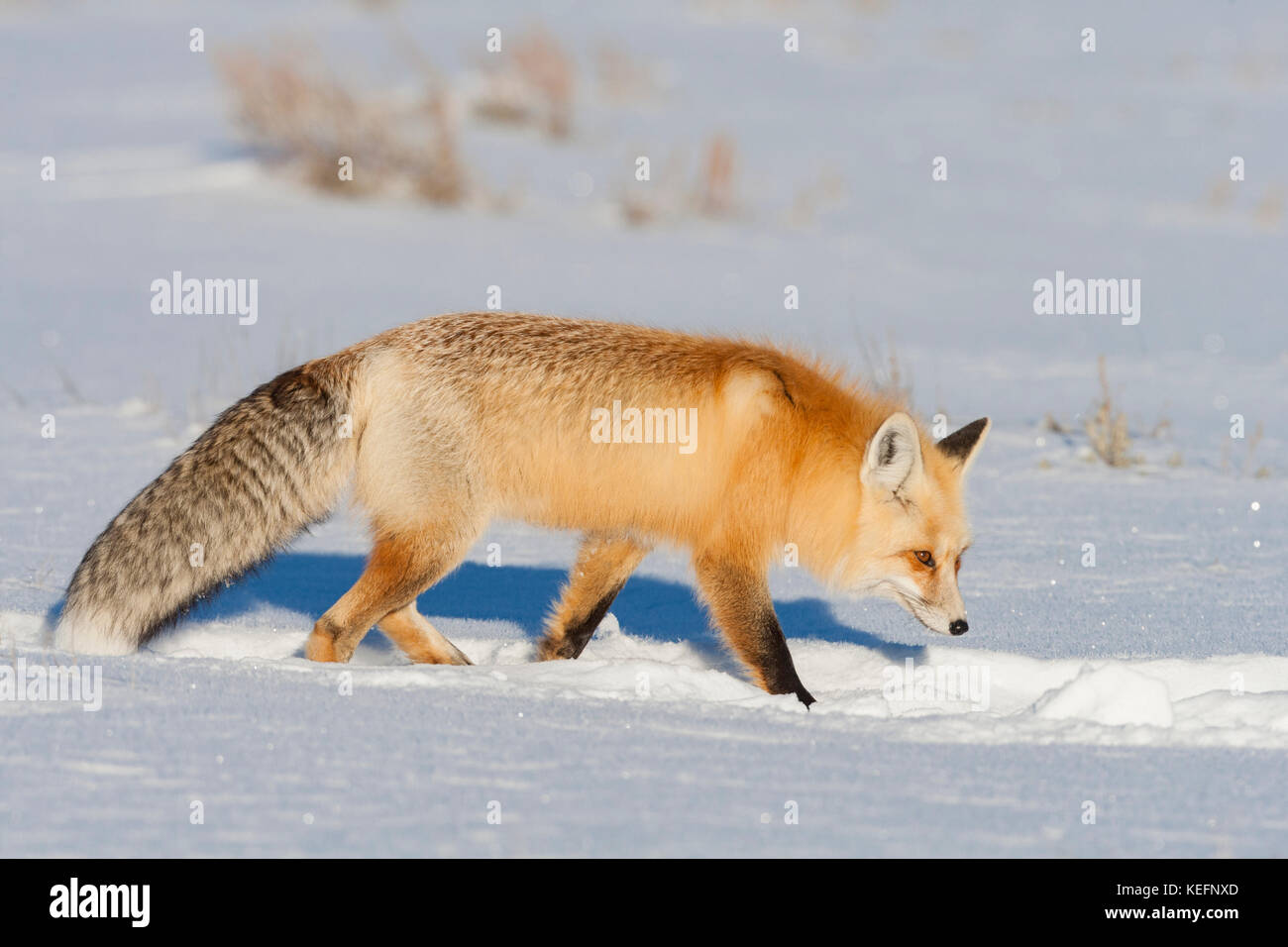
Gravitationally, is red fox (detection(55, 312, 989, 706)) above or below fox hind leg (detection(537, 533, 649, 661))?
above

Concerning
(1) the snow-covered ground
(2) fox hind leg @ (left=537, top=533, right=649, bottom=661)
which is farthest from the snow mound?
(2) fox hind leg @ (left=537, top=533, right=649, bottom=661)

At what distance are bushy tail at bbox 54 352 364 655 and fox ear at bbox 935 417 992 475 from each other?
213cm

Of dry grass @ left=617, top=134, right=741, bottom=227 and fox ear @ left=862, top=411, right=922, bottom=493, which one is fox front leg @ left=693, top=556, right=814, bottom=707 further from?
dry grass @ left=617, top=134, right=741, bottom=227

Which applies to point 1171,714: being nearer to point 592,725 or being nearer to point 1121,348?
point 592,725

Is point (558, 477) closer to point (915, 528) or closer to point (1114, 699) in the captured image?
point (915, 528)

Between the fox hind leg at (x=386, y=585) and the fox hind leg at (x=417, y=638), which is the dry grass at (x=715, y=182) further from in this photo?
the fox hind leg at (x=386, y=585)

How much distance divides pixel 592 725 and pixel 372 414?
1681mm

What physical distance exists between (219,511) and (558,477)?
117 centimetres

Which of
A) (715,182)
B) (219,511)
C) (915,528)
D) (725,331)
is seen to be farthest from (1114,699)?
(715,182)

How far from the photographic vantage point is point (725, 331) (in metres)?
11.4

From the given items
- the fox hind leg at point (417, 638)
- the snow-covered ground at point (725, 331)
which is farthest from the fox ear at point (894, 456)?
the fox hind leg at point (417, 638)

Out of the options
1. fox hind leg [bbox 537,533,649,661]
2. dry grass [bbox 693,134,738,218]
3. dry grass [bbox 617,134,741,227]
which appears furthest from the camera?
dry grass [bbox 693,134,738,218]

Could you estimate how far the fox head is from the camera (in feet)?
15.9
